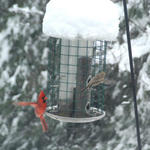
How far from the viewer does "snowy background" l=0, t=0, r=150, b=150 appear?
2.78 m

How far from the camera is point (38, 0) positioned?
109 inches

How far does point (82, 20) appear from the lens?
124 centimetres

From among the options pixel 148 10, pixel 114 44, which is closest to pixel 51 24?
pixel 114 44

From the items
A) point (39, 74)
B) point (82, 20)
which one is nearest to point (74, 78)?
point (82, 20)

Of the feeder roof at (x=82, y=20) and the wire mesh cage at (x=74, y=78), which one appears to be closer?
the feeder roof at (x=82, y=20)

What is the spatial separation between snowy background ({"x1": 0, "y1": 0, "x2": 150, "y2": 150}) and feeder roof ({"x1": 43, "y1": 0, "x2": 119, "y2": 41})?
1479mm

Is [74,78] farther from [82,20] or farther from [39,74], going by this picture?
[39,74]

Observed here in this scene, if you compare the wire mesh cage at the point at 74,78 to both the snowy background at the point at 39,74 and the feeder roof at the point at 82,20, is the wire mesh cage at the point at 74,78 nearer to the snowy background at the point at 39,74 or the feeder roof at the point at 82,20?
the feeder roof at the point at 82,20

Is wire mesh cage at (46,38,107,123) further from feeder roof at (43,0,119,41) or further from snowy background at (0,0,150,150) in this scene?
snowy background at (0,0,150,150)

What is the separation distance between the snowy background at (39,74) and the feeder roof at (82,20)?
1479mm

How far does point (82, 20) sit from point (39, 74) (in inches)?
66.8

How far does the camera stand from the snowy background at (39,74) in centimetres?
278

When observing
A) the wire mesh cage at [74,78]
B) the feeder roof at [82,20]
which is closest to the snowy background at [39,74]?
the wire mesh cage at [74,78]

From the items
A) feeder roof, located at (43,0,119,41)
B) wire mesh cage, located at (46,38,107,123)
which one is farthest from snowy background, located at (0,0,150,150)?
feeder roof, located at (43,0,119,41)
